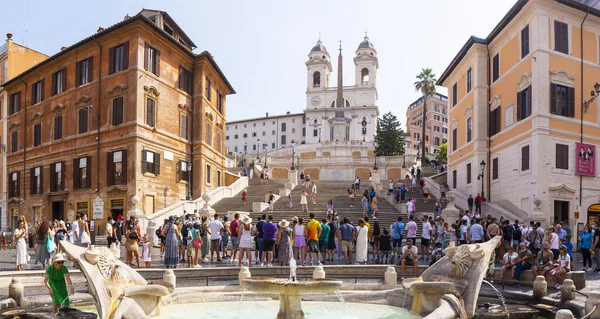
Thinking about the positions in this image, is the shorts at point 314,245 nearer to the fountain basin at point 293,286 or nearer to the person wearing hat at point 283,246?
the person wearing hat at point 283,246

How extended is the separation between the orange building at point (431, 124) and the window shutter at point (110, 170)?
79.2m

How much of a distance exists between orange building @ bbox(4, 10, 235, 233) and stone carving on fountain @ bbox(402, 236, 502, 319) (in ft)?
74.2

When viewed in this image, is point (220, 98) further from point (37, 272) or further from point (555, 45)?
point (37, 272)

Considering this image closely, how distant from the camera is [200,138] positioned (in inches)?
1398

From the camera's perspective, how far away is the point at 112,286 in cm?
854

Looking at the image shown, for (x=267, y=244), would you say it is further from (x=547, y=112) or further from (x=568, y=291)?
(x=547, y=112)

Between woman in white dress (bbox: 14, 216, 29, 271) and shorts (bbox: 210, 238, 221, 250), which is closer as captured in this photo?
woman in white dress (bbox: 14, 216, 29, 271)

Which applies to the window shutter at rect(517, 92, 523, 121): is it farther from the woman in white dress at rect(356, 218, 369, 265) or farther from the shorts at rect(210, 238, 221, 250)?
the shorts at rect(210, 238, 221, 250)

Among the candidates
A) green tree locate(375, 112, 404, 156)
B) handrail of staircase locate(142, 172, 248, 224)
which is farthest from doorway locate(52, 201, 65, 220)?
green tree locate(375, 112, 404, 156)

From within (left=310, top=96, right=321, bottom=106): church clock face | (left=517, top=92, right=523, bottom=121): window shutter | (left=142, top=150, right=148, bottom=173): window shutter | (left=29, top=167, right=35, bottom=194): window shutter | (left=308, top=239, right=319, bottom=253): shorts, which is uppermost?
(left=310, top=96, right=321, bottom=106): church clock face

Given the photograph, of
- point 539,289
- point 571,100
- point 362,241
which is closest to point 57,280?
point 362,241

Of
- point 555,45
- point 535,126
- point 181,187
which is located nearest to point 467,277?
point 535,126

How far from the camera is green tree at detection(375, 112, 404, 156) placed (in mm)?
72938

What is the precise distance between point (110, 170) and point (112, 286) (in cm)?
2397
